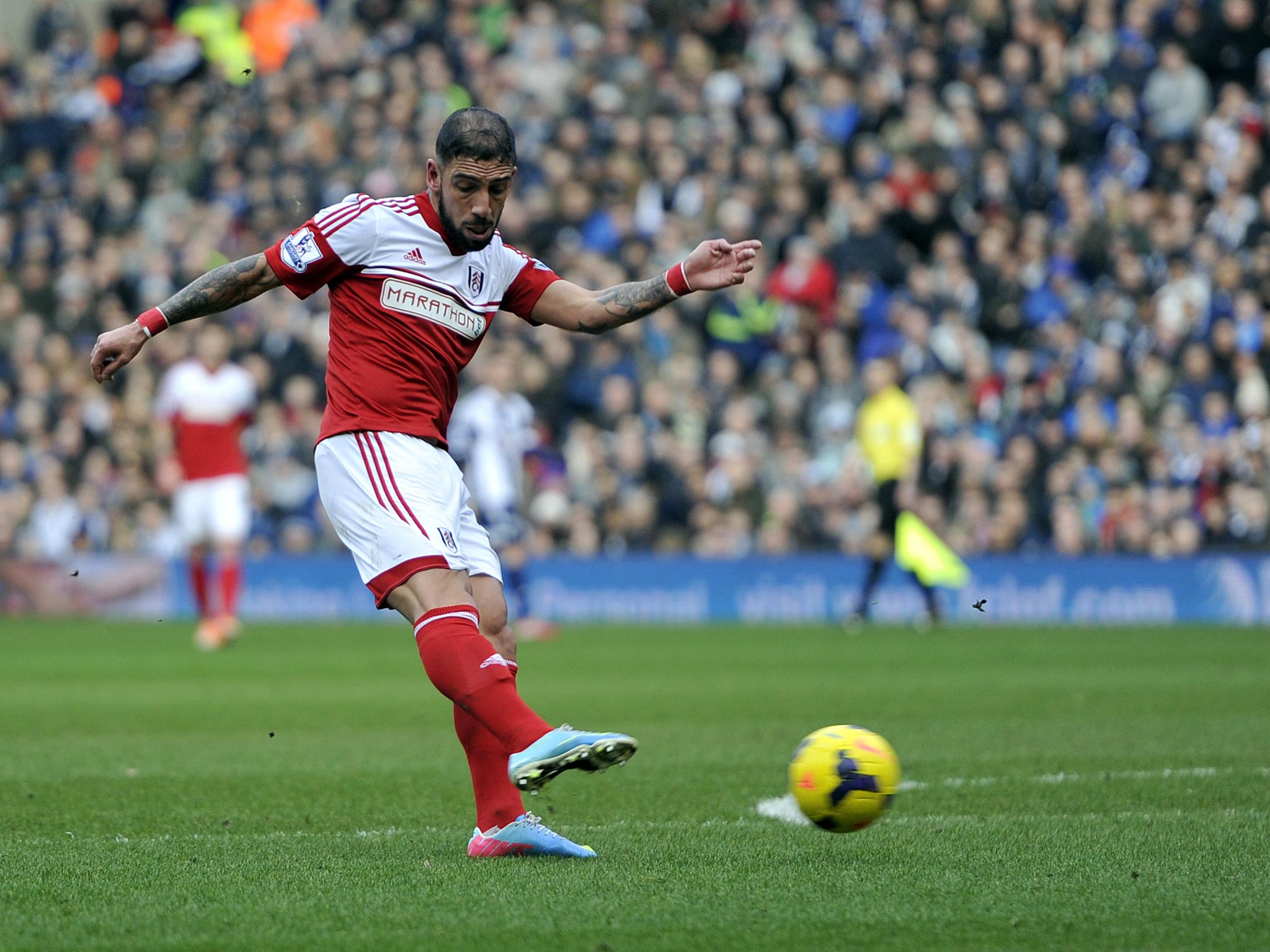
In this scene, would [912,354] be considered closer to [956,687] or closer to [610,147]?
[610,147]

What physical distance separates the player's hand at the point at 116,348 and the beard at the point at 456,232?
3.30ft

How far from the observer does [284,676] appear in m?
12.8

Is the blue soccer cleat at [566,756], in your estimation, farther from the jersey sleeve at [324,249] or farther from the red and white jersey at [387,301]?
the jersey sleeve at [324,249]

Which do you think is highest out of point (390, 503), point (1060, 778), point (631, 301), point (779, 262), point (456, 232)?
point (779, 262)

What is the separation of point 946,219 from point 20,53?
1491 cm

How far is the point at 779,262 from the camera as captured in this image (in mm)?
20984

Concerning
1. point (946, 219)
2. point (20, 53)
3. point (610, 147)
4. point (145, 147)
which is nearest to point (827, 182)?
point (946, 219)

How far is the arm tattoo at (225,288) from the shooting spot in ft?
18.6

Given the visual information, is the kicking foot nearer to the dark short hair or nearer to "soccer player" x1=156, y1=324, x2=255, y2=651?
"soccer player" x1=156, y1=324, x2=255, y2=651

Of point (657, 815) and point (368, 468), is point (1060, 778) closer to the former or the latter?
point (657, 815)

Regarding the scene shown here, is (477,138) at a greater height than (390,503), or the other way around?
(477,138)

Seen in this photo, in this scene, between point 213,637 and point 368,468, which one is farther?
point 213,637

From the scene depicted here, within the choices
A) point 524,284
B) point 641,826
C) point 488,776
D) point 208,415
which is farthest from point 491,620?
point 208,415

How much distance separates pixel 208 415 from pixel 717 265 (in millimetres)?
10590
